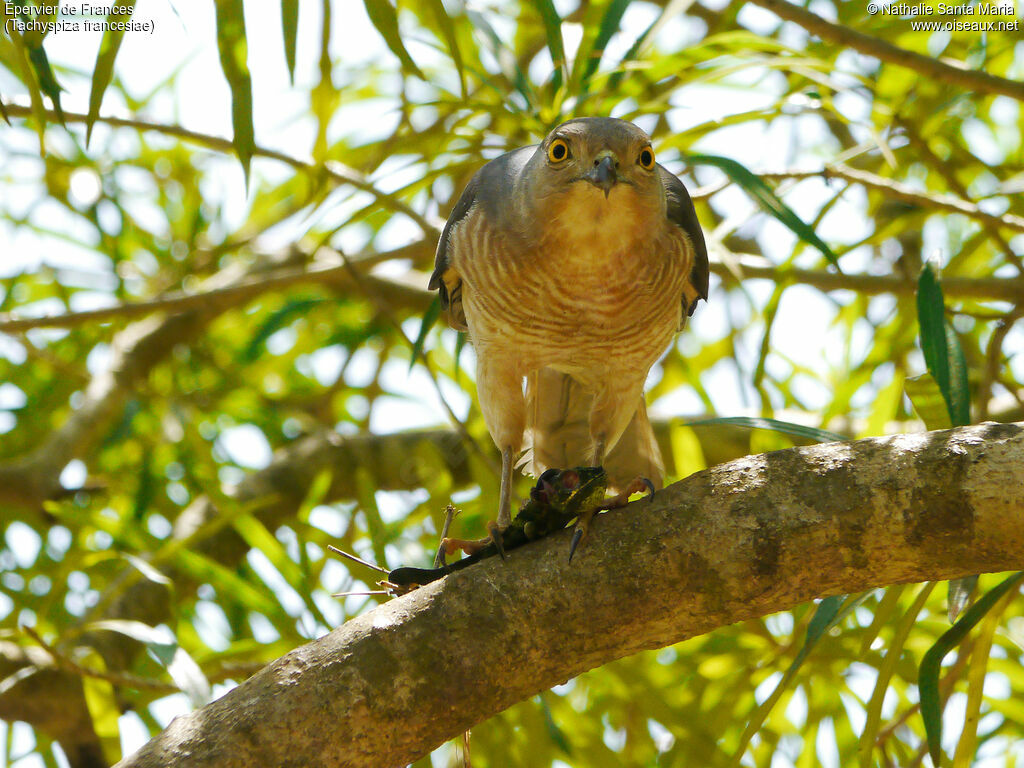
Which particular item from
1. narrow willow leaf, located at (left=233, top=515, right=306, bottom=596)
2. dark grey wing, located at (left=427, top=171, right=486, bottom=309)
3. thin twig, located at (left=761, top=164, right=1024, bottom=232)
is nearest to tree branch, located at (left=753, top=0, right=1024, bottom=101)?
thin twig, located at (left=761, top=164, right=1024, bottom=232)

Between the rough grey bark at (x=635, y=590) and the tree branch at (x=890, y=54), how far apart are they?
4.82 feet

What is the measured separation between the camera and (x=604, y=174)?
7.80 ft

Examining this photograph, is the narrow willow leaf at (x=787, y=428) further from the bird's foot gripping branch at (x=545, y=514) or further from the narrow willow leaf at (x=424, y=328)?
the narrow willow leaf at (x=424, y=328)

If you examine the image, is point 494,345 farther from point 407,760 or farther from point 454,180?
point 454,180

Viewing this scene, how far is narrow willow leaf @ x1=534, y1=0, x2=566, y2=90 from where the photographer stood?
2.90 meters

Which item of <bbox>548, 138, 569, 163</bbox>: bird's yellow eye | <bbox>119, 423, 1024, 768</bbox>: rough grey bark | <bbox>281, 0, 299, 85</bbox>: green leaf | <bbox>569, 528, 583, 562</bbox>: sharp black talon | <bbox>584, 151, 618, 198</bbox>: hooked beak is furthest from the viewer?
<bbox>548, 138, 569, 163</bbox>: bird's yellow eye

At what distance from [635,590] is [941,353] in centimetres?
109

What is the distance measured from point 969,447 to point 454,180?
3.56 m

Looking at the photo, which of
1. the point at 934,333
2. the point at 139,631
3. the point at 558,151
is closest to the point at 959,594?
the point at 934,333

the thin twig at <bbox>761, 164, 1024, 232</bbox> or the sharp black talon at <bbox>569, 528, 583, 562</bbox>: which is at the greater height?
the thin twig at <bbox>761, 164, 1024, 232</bbox>

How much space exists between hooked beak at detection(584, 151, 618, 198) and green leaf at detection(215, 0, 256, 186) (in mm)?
824

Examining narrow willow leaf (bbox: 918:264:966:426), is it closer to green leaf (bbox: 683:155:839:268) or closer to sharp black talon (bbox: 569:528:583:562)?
green leaf (bbox: 683:155:839:268)

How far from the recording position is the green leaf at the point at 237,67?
7.23 ft

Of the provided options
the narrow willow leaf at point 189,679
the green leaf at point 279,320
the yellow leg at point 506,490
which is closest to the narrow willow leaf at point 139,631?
the narrow willow leaf at point 189,679
